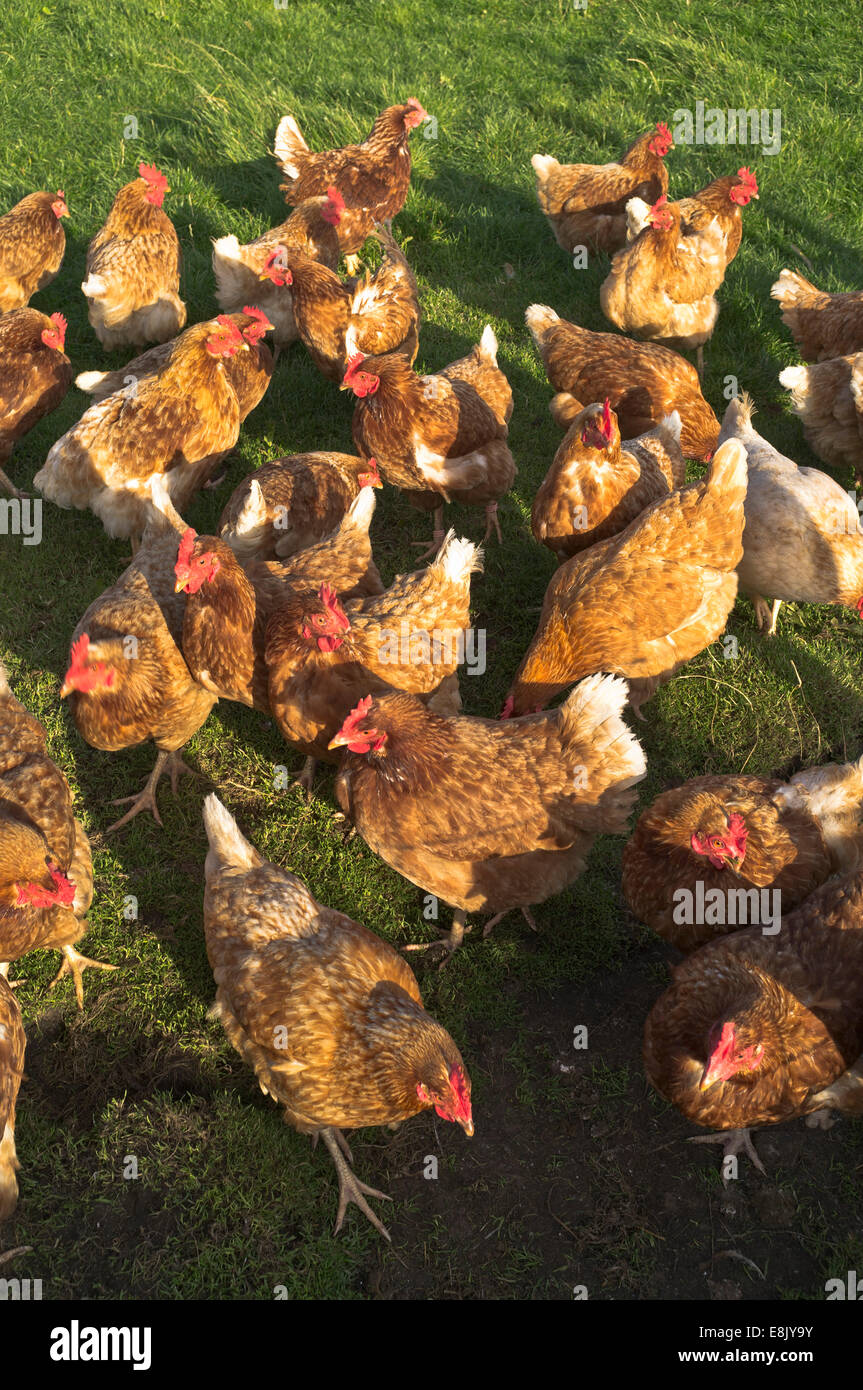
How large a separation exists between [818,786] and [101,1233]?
4.03 metres

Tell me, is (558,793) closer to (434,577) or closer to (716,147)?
(434,577)

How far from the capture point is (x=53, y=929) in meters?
4.70

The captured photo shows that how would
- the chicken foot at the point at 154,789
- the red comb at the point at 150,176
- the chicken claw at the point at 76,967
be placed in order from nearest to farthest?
the chicken claw at the point at 76,967, the chicken foot at the point at 154,789, the red comb at the point at 150,176

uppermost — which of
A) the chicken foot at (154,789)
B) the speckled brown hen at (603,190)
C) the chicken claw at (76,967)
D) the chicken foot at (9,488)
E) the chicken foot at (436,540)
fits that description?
the speckled brown hen at (603,190)

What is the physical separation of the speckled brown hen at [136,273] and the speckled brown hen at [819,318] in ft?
16.6

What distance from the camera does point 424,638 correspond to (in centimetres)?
546

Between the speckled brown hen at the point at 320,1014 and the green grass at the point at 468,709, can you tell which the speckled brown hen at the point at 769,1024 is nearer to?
the green grass at the point at 468,709

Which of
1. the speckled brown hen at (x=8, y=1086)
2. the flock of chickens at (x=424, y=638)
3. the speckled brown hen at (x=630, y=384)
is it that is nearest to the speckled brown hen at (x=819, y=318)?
the flock of chickens at (x=424, y=638)

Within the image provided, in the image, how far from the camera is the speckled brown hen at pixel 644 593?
5559 millimetres

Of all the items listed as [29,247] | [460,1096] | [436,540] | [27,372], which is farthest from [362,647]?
[29,247]

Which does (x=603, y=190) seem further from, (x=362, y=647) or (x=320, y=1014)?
(x=320, y=1014)

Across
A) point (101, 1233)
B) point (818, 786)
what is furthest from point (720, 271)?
point (101, 1233)

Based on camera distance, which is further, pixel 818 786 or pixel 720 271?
pixel 720 271

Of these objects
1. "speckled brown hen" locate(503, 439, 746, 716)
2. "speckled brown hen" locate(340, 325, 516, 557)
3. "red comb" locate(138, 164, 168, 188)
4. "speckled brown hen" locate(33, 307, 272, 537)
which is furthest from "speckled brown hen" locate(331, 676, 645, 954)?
"red comb" locate(138, 164, 168, 188)
